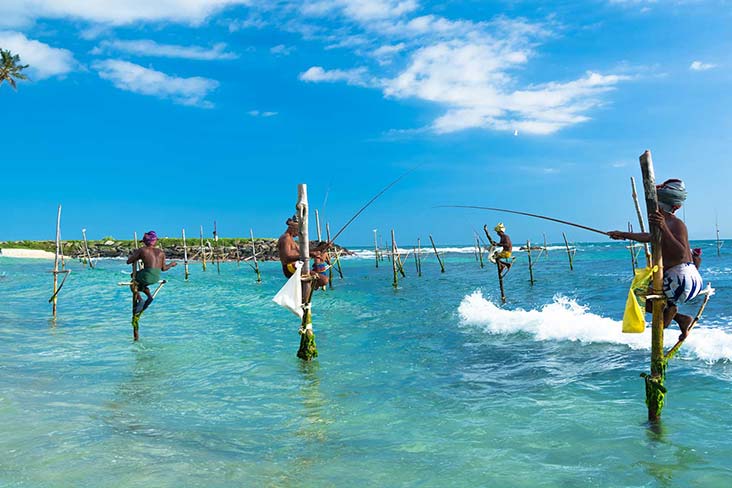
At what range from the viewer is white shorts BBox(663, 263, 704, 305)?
18.1 ft

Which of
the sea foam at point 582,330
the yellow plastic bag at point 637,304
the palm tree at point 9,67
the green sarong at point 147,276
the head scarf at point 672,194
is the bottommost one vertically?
the sea foam at point 582,330

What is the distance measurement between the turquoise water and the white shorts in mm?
1464

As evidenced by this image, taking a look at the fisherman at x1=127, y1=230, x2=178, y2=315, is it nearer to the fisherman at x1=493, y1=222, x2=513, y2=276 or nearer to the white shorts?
the white shorts

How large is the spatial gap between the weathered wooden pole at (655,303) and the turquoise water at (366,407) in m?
0.31

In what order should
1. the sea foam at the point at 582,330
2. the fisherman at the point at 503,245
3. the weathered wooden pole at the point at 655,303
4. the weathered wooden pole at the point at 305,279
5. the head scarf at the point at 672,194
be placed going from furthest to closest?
the fisherman at the point at 503,245 < the sea foam at the point at 582,330 < the weathered wooden pole at the point at 305,279 < the head scarf at the point at 672,194 < the weathered wooden pole at the point at 655,303

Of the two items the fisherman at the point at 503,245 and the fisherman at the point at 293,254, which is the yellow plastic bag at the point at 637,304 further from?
the fisherman at the point at 503,245

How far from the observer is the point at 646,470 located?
188 inches

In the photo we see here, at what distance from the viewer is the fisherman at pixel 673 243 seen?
550cm

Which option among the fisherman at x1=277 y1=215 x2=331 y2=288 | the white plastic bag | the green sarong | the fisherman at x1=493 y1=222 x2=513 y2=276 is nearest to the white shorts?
the fisherman at x1=277 y1=215 x2=331 y2=288

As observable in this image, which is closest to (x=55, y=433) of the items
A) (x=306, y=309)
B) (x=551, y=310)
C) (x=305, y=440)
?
(x=305, y=440)

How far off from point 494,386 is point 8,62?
36145 millimetres

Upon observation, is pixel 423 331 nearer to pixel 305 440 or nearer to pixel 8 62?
pixel 305 440

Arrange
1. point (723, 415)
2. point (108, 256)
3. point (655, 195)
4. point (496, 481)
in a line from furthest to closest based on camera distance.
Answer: point (108, 256) < point (723, 415) < point (655, 195) < point (496, 481)

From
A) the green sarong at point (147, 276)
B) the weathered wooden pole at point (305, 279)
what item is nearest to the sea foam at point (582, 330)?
the weathered wooden pole at point (305, 279)
